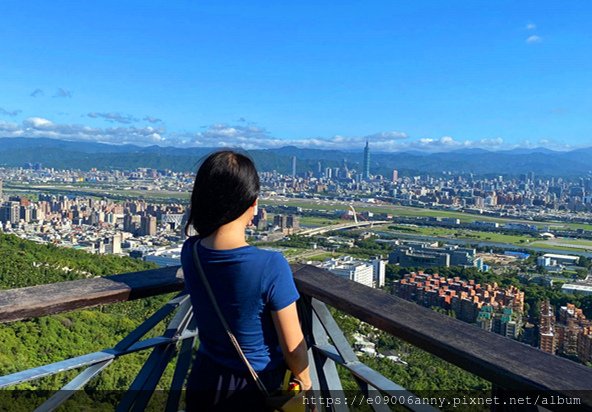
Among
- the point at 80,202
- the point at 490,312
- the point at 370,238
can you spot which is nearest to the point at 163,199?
the point at 80,202

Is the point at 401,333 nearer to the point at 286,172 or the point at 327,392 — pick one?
the point at 327,392

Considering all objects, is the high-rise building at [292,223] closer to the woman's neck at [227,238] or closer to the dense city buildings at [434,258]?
the dense city buildings at [434,258]

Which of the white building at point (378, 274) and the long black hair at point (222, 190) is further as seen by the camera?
the white building at point (378, 274)

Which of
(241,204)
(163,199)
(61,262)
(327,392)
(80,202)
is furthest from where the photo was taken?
(163,199)

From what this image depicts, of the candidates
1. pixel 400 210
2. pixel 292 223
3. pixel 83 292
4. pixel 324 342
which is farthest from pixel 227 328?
pixel 400 210

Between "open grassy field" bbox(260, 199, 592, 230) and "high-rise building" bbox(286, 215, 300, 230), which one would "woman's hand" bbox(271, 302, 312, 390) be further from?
"open grassy field" bbox(260, 199, 592, 230)

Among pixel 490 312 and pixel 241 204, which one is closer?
pixel 241 204

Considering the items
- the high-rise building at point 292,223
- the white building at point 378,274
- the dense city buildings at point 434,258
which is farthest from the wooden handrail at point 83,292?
the high-rise building at point 292,223

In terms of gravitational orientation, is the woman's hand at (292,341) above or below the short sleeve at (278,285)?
below
